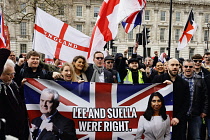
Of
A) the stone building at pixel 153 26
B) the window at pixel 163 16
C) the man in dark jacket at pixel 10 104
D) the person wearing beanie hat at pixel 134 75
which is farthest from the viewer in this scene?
the window at pixel 163 16

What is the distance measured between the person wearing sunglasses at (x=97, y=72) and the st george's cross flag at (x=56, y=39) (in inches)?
51.7

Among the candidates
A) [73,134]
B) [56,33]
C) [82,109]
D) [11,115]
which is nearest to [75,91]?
[82,109]

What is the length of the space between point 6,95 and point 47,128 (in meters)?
0.86

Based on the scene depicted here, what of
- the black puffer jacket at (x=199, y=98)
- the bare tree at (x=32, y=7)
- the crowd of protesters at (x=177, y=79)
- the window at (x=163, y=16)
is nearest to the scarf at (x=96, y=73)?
the crowd of protesters at (x=177, y=79)

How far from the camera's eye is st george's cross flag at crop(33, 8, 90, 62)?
6018mm

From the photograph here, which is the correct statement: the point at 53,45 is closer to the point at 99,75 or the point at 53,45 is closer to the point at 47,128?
the point at 99,75

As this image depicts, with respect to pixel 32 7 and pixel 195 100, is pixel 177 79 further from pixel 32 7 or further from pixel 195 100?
pixel 32 7

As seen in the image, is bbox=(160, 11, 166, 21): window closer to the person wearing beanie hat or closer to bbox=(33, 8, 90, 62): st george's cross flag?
the person wearing beanie hat

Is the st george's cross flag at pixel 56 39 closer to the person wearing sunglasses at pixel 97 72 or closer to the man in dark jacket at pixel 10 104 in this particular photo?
the person wearing sunglasses at pixel 97 72

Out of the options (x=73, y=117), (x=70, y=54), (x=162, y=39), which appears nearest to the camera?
(x=73, y=117)

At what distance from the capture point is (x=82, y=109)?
13.9ft

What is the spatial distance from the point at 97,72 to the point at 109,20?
5.07 ft

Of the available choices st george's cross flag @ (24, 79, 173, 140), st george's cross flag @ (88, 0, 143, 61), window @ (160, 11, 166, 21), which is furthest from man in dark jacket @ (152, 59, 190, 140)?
window @ (160, 11, 166, 21)

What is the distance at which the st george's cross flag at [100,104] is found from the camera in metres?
4.14
